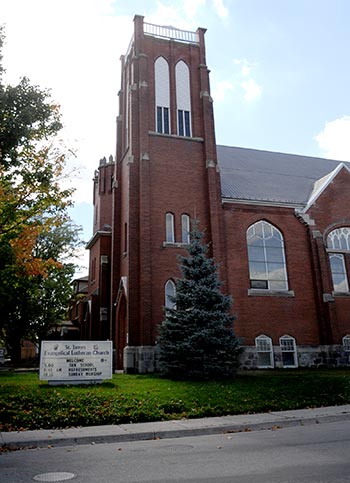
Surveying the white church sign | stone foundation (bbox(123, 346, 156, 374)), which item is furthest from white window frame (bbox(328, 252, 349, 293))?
the white church sign

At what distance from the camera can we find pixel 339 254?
26.5 m

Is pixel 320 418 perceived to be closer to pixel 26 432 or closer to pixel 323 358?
pixel 26 432

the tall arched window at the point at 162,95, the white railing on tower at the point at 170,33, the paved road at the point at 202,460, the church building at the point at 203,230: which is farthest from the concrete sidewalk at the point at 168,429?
the white railing on tower at the point at 170,33

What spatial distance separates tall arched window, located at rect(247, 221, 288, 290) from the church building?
2.5 inches

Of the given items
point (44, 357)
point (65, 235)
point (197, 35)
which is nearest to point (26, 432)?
point (44, 357)

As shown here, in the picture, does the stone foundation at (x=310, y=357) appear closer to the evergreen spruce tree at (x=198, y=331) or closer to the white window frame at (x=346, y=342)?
the white window frame at (x=346, y=342)

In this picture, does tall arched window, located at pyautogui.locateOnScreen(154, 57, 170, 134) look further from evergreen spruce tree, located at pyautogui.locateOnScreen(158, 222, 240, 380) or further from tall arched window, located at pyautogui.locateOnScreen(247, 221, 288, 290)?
evergreen spruce tree, located at pyautogui.locateOnScreen(158, 222, 240, 380)

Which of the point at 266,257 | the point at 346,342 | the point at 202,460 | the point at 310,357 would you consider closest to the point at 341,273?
the point at 346,342

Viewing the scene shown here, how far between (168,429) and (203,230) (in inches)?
605

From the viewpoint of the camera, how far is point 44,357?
15.0 metres

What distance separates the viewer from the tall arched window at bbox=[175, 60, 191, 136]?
2639 cm

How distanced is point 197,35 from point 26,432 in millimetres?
26160

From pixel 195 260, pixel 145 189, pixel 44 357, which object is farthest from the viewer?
pixel 145 189

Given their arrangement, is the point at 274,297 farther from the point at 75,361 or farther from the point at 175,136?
the point at 75,361
